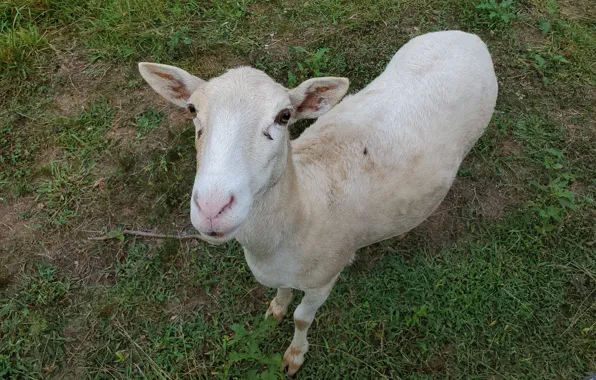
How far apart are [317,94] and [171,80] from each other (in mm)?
996

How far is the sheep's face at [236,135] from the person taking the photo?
6.96 feet

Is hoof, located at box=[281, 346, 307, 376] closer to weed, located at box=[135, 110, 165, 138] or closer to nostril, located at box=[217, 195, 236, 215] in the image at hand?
nostril, located at box=[217, 195, 236, 215]

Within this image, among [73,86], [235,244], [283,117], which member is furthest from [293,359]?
[73,86]

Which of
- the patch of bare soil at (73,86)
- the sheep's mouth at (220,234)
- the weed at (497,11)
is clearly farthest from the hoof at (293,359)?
the weed at (497,11)

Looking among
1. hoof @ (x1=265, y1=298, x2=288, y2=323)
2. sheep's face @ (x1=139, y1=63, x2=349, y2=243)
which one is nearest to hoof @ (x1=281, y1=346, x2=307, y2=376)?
hoof @ (x1=265, y1=298, x2=288, y2=323)

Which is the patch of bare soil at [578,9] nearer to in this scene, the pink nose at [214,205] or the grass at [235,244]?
the grass at [235,244]

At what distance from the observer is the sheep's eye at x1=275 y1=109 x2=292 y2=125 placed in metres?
2.56

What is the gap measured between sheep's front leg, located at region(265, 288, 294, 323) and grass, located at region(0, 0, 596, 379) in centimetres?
13

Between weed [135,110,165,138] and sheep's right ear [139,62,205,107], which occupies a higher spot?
sheep's right ear [139,62,205,107]

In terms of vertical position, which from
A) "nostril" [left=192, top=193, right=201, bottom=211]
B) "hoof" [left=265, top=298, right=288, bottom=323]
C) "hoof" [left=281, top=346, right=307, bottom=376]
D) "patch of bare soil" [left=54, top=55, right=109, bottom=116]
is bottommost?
"hoof" [left=281, top=346, right=307, bottom=376]

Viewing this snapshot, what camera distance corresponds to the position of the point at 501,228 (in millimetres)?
4910

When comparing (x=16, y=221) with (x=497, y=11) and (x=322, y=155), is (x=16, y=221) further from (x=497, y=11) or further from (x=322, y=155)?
(x=497, y=11)

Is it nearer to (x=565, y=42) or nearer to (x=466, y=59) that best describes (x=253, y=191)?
(x=466, y=59)

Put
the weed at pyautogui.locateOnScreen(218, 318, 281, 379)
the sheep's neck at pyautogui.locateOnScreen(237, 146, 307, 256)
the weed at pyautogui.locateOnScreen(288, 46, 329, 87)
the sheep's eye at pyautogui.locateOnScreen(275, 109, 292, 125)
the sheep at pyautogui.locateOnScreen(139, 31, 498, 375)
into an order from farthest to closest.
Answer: the weed at pyautogui.locateOnScreen(288, 46, 329, 87)
the weed at pyautogui.locateOnScreen(218, 318, 281, 379)
the sheep's neck at pyautogui.locateOnScreen(237, 146, 307, 256)
the sheep's eye at pyautogui.locateOnScreen(275, 109, 292, 125)
the sheep at pyautogui.locateOnScreen(139, 31, 498, 375)
